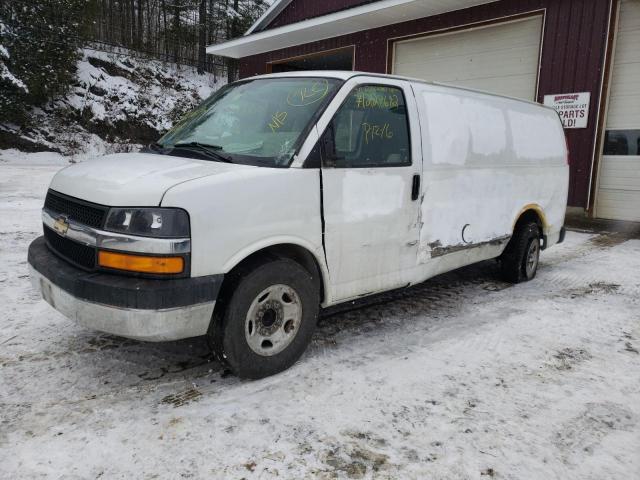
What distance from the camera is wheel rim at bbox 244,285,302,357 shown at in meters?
3.04

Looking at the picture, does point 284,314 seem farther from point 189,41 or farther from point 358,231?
point 189,41

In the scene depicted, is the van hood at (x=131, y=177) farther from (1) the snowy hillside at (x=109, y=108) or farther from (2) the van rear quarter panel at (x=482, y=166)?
(1) the snowy hillside at (x=109, y=108)

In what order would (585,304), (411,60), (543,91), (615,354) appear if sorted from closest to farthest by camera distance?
1. (615,354)
2. (585,304)
3. (543,91)
4. (411,60)

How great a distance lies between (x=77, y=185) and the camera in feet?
9.93

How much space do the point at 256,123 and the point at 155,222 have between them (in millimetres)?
1214

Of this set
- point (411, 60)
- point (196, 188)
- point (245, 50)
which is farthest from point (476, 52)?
point (196, 188)

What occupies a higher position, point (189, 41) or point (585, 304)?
point (189, 41)

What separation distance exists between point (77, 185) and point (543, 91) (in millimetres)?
9411

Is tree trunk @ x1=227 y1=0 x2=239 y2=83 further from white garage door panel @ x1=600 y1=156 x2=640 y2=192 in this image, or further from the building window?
white garage door panel @ x1=600 y1=156 x2=640 y2=192

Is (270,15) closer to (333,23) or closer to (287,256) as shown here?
(333,23)

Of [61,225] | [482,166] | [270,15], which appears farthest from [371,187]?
[270,15]

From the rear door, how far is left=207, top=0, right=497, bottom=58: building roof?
8.04 metres

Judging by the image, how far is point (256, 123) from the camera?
138 inches

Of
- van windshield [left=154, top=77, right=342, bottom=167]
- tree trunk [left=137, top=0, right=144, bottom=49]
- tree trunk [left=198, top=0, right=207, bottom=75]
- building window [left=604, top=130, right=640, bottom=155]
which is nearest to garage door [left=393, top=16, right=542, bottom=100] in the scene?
building window [left=604, top=130, right=640, bottom=155]
